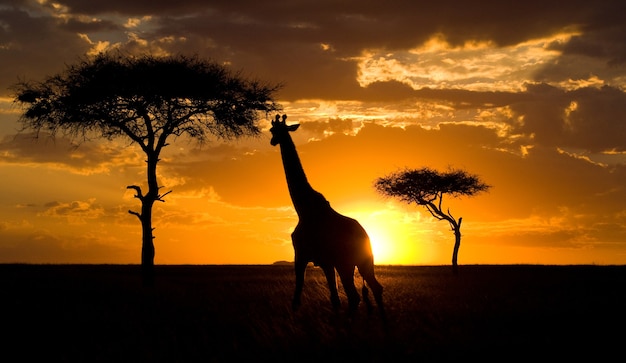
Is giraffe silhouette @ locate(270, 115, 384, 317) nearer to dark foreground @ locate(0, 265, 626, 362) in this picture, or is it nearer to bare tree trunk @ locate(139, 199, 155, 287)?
dark foreground @ locate(0, 265, 626, 362)

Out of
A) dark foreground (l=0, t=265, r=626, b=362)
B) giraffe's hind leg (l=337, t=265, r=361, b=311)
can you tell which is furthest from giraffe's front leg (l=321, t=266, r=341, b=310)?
dark foreground (l=0, t=265, r=626, b=362)

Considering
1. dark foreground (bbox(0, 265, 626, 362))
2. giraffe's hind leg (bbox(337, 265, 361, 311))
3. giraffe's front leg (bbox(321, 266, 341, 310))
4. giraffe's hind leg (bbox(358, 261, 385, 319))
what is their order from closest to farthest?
dark foreground (bbox(0, 265, 626, 362)) → giraffe's hind leg (bbox(337, 265, 361, 311)) → giraffe's front leg (bbox(321, 266, 341, 310)) → giraffe's hind leg (bbox(358, 261, 385, 319))

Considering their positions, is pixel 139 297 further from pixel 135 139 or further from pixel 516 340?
pixel 516 340

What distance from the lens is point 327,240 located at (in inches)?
512

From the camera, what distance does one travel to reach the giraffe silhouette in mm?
12977

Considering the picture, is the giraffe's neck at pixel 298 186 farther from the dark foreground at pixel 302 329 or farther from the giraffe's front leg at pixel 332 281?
the dark foreground at pixel 302 329

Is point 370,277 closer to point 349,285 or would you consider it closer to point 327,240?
point 349,285

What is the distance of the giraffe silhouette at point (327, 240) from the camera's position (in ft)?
42.6

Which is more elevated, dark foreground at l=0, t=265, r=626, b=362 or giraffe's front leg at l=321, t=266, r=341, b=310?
giraffe's front leg at l=321, t=266, r=341, b=310

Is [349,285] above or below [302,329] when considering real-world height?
above

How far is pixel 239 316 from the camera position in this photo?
14656 millimetres

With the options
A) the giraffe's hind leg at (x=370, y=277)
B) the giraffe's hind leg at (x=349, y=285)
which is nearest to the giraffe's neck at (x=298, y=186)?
the giraffe's hind leg at (x=349, y=285)

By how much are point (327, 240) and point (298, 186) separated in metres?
1.61

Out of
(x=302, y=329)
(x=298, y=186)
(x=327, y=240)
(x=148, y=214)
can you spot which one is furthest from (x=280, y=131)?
(x=148, y=214)
